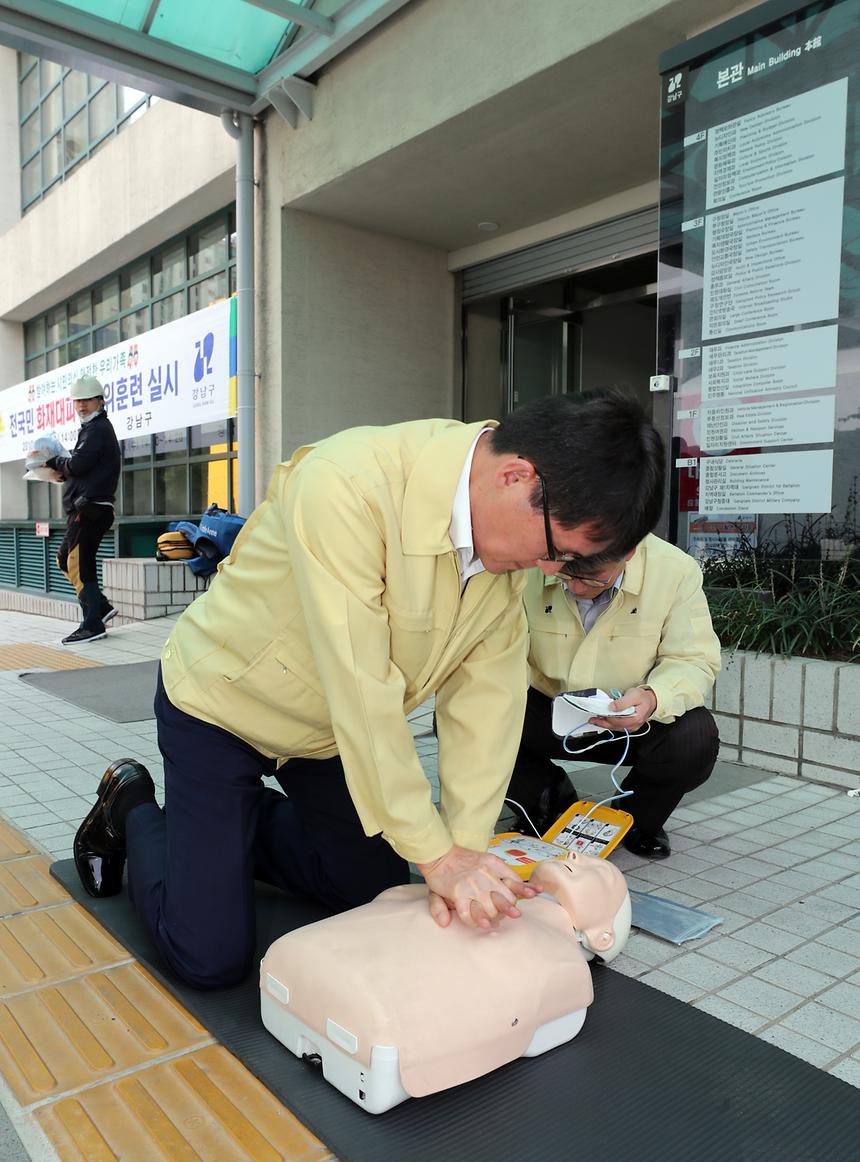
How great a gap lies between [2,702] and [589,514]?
14.6 ft

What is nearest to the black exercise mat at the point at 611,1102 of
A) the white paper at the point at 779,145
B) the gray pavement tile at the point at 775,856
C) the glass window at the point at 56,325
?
the gray pavement tile at the point at 775,856

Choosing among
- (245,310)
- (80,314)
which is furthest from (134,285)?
(245,310)

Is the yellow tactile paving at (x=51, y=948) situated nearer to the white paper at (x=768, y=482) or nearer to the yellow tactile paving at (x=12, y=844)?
the yellow tactile paving at (x=12, y=844)

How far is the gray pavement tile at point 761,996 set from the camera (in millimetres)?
1883

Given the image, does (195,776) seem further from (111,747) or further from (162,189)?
(162,189)

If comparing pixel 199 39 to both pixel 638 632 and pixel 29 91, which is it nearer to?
pixel 638 632

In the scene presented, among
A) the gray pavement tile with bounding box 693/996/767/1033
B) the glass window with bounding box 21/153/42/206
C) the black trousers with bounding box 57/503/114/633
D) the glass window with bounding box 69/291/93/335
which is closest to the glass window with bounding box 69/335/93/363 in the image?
the glass window with bounding box 69/291/93/335

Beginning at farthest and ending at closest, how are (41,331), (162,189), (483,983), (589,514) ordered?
(41,331)
(162,189)
(483,983)
(589,514)

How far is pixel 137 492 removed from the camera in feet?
37.6

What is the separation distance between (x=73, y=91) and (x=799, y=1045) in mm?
13837

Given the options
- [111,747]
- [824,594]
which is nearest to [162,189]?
[111,747]

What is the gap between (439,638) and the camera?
5.70 feet

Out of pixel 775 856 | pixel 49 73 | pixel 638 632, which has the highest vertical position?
pixel 49 73

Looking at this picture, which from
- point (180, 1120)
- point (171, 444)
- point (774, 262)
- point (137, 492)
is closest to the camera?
point (180, 1120)
